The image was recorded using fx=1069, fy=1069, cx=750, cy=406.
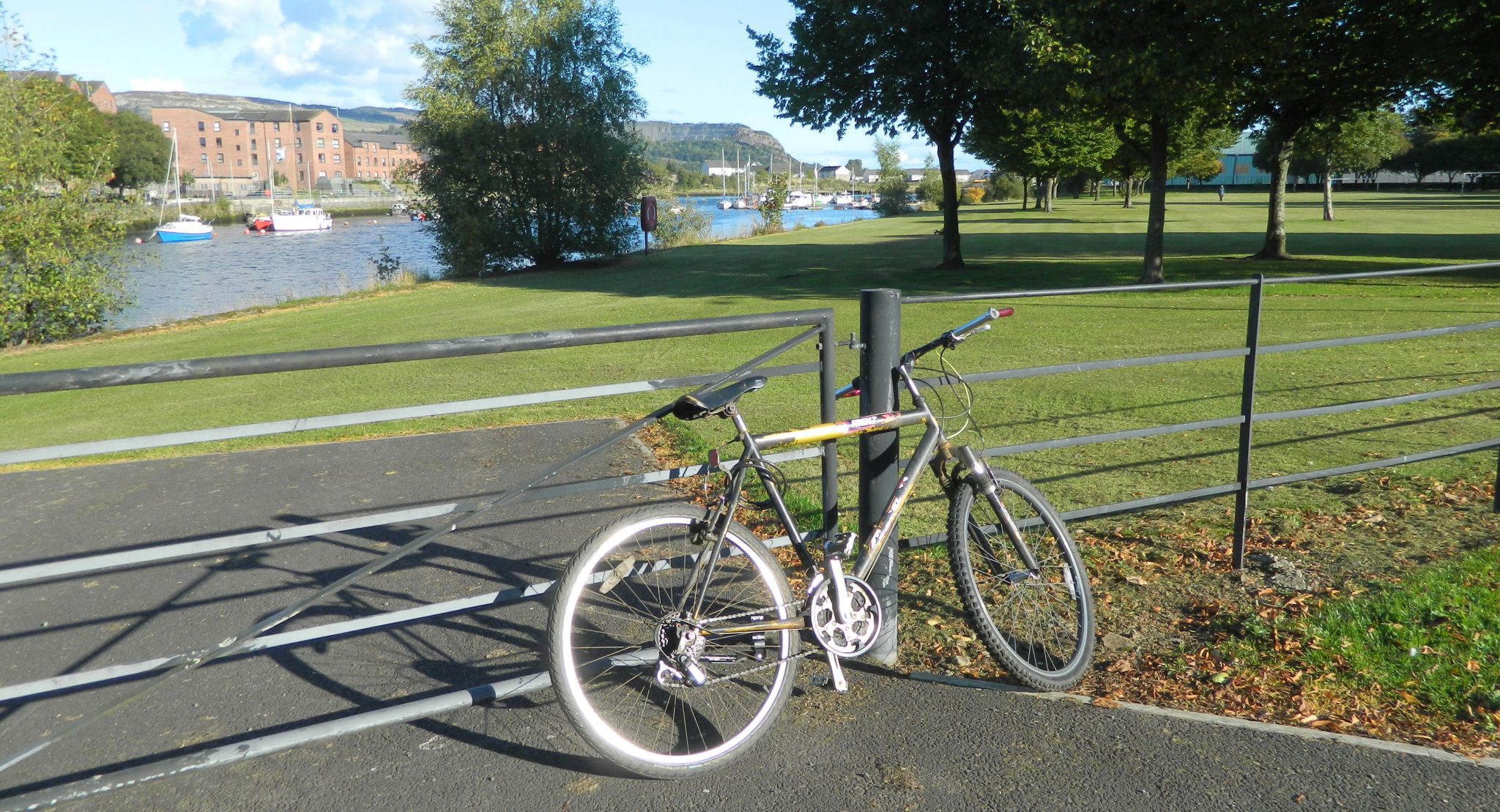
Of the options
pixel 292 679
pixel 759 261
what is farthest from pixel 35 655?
pixel 759 261

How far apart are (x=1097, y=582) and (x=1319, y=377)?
743 cm

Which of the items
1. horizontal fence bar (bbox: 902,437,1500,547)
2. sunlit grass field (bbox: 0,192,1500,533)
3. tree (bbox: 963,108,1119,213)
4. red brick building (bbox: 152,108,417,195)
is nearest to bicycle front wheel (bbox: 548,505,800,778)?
horizontal fence bar (bbox: 902,437,1500,547)

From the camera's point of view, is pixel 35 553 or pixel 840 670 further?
pixel 35 553

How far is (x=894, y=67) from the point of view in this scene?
27531mm

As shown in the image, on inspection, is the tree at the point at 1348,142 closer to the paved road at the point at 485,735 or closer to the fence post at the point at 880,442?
the fence post at the point at 880,442

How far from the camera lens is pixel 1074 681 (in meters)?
3.95

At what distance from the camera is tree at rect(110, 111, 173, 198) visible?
313 ft

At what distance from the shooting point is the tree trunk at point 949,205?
Answer: 98.1ft

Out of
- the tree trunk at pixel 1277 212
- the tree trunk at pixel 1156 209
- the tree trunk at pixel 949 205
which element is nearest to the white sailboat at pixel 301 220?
the tree trunk at pixel 949 205

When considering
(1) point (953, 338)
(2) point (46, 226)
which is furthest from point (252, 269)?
(1) point (953, 338)

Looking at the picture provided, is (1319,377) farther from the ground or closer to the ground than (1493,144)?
closer to the ground

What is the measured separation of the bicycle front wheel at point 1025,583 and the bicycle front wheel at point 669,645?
78 cm

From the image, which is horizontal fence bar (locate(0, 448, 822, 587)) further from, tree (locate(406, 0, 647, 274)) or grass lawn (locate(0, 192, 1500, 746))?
tree (locate(406, 0, 647, 274))

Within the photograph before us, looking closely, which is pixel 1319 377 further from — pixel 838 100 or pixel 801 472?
pixel 838 100
